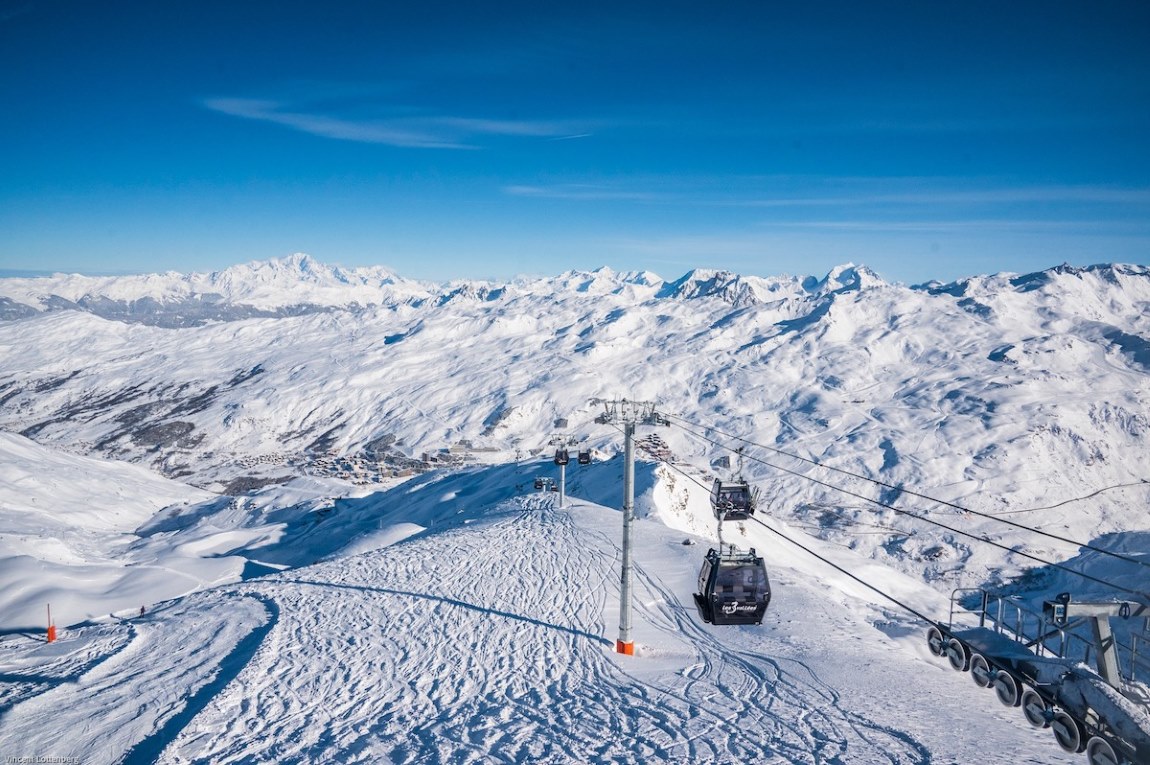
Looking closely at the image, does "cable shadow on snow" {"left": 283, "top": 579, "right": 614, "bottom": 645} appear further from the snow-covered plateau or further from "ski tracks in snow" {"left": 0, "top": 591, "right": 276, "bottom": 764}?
"ski tracks in snow" {"left": 0, "top": 591, "right": 276, "bottom": 764}

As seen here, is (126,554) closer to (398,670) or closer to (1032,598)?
Answer: (398,670)

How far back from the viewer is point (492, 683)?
56.4ft

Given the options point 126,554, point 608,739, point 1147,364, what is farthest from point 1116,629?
point 1147,364

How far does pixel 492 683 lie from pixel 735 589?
23.7 ft

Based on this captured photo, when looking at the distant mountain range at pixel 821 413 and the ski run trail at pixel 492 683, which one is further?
the distant mountain range at pixel 821 413

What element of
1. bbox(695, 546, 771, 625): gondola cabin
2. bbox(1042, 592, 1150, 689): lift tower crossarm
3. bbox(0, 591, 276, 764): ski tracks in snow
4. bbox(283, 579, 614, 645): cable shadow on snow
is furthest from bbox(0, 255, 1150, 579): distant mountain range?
bbox(0, 591, 276, 764): ski tracks in snow

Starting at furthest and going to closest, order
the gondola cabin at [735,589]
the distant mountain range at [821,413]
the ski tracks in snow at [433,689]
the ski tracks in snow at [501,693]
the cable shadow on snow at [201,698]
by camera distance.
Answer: the distant mountain range at [821,413]
the gondola cabin at [735,589]
the cable shadow on snow at [201,698]
the ski tracks in snow at [433,689]
the ski tracks in snow at [501,693]

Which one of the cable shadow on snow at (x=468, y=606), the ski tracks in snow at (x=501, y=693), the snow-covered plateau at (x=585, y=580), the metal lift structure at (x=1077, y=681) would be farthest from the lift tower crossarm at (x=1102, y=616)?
the cable shadow on snow at (x=468, y=606)

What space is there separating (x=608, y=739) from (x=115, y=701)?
1349 centimetres

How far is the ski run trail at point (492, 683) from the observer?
13.7m

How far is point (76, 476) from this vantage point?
8700 cm

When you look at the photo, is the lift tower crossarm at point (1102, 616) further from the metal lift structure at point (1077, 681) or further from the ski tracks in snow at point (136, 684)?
the ski tracks in snow at point (136, 684)

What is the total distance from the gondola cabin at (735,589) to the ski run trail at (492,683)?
2001 millimetres

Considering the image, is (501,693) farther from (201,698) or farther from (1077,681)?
(1077,681)
